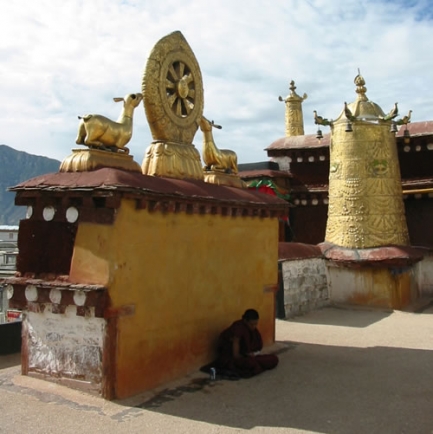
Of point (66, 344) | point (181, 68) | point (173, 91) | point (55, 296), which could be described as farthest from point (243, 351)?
point (181, 68)

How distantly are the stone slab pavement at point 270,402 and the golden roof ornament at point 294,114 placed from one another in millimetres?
13880

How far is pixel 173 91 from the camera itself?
26.8 ft

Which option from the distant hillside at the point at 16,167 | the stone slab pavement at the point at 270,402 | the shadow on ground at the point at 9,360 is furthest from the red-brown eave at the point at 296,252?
the distant hillside at the point at 16,167

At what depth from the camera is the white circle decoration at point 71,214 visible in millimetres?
6336

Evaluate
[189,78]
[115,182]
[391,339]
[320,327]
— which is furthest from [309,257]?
[115,182]

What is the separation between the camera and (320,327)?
11.4m

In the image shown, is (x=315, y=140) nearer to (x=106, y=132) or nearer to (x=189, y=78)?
(x=189, y=78)

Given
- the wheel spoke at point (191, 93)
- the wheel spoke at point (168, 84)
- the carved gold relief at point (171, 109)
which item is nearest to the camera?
the carved gold relief at point (171, 109)

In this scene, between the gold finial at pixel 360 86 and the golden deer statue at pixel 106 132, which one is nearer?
the golden deer statue at pixel 106 132

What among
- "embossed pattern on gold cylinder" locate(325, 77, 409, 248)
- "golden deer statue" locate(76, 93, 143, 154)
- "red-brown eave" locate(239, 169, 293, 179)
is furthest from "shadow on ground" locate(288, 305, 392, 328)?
"golden deer statue" locate(76, 93, 143, 154)

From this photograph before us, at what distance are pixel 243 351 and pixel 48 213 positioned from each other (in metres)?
3.21

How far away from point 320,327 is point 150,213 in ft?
19.9

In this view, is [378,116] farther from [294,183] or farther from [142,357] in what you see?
[142,357]

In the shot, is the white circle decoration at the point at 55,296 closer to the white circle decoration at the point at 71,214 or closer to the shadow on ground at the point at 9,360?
the white circle decoration at the point at 71,214
